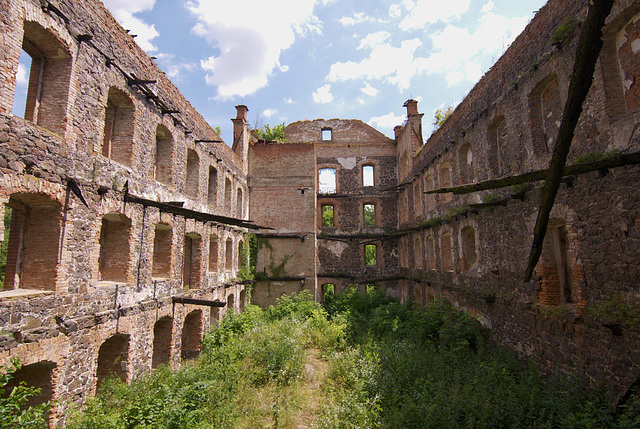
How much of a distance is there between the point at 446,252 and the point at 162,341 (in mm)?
10332

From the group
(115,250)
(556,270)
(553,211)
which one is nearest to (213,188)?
(115,250)

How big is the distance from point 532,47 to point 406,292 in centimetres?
1373

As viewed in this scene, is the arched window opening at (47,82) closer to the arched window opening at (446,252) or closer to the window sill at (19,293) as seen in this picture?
the window sill at (19,293)

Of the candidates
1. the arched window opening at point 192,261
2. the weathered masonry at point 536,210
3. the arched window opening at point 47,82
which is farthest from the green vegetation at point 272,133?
the arched window opening at point 47,82

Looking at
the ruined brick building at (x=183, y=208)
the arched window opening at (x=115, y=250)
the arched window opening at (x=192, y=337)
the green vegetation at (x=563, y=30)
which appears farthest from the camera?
the arched window opening at (x=192, y=337)

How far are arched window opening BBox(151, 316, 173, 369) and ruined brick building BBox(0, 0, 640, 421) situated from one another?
4cm

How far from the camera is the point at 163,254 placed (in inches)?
391

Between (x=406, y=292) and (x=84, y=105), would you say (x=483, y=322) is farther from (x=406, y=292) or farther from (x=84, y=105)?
(x=84, y=105)

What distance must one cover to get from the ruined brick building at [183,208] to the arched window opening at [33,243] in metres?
0.03

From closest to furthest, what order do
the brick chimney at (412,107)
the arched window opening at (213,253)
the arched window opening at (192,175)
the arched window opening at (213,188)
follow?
the arched window opening at (192,175) → the arched window opening at (213,253) → the arched window opening at (213,188) → the brick chimney at (412,107)

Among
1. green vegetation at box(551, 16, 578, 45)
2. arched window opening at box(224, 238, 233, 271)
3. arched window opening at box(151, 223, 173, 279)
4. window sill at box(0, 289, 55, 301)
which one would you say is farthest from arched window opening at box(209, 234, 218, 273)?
green vegetation at box(551, 16, 578, 45)

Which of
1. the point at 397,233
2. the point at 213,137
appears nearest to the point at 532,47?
the point at 213,137

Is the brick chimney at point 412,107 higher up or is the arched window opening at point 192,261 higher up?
the brick chimney at point 412,107

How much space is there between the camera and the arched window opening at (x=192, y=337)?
11.5m
